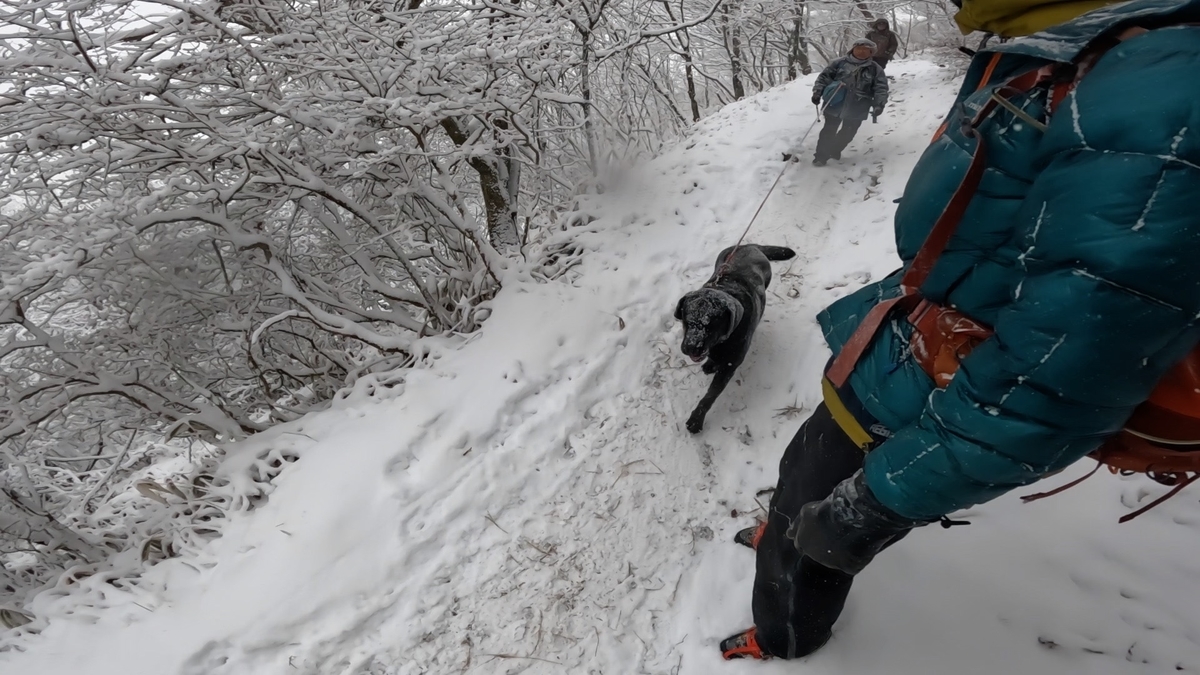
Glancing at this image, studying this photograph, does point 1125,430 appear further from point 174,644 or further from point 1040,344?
point 174,644

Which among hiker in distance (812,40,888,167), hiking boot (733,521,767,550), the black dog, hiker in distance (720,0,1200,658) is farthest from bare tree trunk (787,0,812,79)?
hiker in distance (720,0,1200,658)

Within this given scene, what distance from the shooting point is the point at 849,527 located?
1.30 meters

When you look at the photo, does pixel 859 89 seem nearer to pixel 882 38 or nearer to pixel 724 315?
pixel 882 38

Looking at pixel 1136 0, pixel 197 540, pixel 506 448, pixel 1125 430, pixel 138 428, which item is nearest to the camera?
pixel 1136 0

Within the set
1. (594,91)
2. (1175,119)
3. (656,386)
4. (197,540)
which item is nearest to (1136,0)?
(1175,119)

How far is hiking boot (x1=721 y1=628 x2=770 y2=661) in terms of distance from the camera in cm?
197

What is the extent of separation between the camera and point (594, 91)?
5.59 metres

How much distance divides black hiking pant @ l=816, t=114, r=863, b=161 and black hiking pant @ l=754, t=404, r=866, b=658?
406 cm

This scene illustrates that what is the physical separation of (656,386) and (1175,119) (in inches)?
107

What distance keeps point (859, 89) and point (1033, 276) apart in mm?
4848

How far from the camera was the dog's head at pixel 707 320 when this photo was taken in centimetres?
273

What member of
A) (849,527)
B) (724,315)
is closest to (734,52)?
(724,315)

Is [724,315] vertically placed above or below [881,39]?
below

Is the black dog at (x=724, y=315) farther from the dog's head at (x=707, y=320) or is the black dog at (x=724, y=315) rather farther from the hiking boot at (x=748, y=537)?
the hiking boot at (x=748, y=537)
